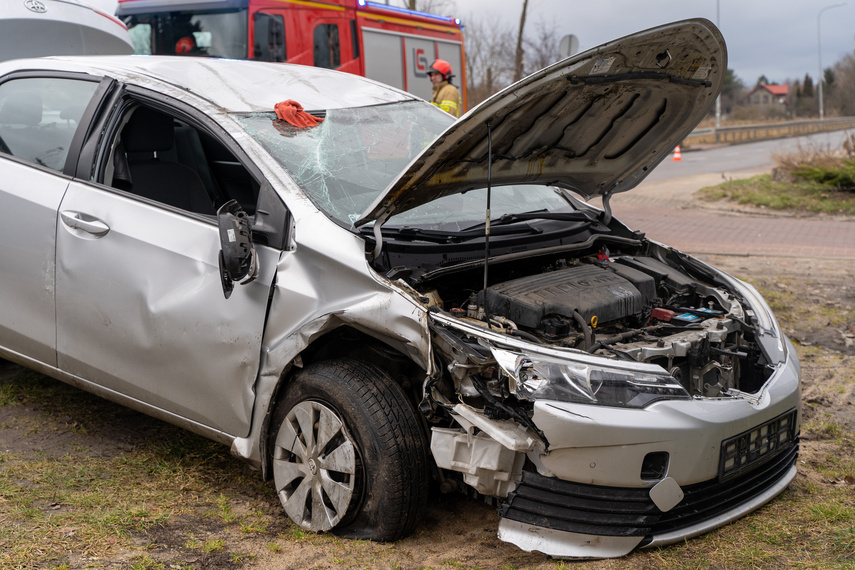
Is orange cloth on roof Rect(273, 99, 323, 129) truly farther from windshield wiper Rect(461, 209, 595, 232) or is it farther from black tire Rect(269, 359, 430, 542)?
black tire Rect(269, 359, 430, 542)

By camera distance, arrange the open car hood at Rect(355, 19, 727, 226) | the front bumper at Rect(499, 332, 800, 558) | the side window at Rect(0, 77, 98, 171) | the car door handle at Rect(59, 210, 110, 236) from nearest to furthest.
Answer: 1. the front bumper at Rect(499, 332, 800, 558)
2. the open car hood at Rect(355, 19, 727, 226)
3. the car door handle at Rect(59, 210, 110, 236)
4. the side window at Rect(0, 77, 98, 171)

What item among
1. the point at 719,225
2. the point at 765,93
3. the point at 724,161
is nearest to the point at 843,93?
the point at 724,161

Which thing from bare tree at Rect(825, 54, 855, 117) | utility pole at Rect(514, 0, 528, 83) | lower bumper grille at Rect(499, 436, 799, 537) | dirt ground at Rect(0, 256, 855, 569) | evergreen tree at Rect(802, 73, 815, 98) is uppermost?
evergreen tree at Rect(802, 73, 815, 98)

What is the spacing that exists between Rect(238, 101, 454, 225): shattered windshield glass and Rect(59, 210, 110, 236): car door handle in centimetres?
74

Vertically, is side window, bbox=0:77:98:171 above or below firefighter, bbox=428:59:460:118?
below

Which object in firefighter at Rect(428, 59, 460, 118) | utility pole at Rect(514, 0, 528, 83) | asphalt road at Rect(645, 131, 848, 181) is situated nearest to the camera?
firefighter at Rect(428, 59, 460, 118)

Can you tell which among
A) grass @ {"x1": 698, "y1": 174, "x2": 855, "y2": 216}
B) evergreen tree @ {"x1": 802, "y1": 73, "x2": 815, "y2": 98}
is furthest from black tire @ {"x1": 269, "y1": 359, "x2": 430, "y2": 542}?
evergreen tree @ {"x1": 802, "y1": 73, "x2": 815, "y2": 98}

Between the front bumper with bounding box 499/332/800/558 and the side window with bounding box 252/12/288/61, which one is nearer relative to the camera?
the front bumper with bounding box 499/332/800/558

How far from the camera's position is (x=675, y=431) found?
8.87ft

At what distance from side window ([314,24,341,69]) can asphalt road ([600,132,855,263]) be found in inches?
186

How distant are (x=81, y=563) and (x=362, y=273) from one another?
138 cm

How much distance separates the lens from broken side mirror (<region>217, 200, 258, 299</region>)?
9.89 feet

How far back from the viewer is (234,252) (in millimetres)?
3010

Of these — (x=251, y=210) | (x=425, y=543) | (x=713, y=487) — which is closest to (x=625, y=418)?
(x=713, y=487)
